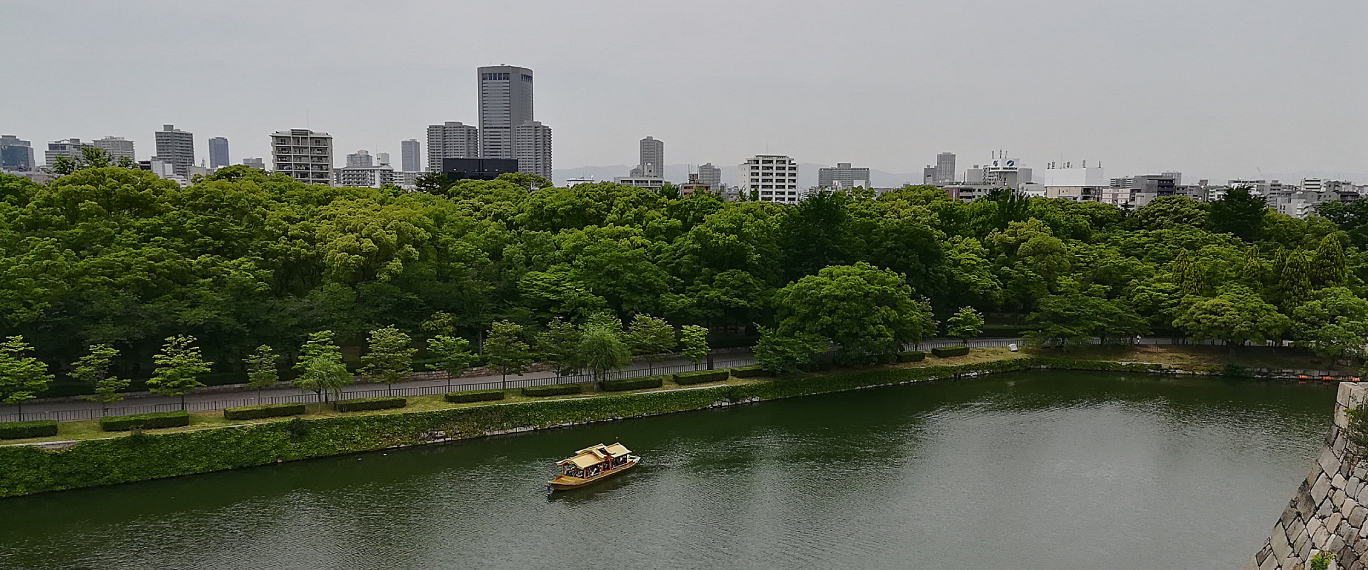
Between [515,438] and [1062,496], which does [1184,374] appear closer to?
[1062,496]

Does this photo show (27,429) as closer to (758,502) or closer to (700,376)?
(758,502)

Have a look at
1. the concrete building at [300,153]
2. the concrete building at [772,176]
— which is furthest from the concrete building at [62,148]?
the concrete building at [772,176]

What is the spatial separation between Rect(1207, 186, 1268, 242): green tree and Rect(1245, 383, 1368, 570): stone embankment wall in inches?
1949

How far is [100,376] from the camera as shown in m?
26.7

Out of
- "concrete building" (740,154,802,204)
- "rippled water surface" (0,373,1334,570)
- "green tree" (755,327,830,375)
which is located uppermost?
"concrete building" (740,154,802,204)

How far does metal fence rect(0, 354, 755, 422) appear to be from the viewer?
2573cm

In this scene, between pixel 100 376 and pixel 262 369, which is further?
pixel 262 369

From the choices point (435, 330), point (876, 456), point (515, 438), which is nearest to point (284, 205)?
point (435, 330)

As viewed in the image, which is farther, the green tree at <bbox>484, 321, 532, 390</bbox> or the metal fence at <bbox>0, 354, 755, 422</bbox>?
the green tree at <bbox>484, 321, 532, 390</bbox>

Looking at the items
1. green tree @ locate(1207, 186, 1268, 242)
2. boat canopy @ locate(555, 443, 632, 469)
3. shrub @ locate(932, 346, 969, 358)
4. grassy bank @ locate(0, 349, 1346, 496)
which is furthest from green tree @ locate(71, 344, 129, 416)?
green tree @ locate(1207, 186, 1268, 242)

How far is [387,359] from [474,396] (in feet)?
10.7

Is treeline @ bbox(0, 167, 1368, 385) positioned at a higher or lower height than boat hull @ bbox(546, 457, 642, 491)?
higher

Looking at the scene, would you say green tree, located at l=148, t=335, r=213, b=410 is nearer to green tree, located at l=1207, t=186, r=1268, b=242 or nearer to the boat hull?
the boat hull

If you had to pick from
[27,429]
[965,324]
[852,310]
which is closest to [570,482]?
[852,310]
